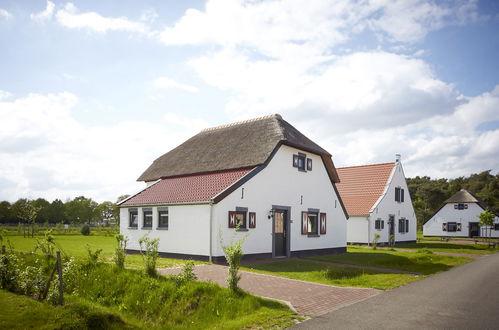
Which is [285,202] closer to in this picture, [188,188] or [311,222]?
[311,222]

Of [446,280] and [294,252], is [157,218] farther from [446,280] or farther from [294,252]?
[446,280]

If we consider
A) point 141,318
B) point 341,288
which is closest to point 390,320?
point 341,288

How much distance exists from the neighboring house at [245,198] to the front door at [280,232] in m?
0.05

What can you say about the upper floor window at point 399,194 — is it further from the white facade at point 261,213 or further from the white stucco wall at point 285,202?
the white facade at point 261,213

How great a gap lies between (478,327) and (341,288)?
4.26 m

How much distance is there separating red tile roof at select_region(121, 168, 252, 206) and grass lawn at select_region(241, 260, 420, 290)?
4014mm

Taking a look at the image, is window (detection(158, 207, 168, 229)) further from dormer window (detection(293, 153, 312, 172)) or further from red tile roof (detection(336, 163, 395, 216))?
red tile roof (detection(336, 163, 395, 216))

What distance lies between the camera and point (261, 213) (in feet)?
60.2

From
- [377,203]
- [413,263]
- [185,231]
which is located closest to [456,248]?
[377,203]

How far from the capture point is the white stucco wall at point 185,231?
664 inches

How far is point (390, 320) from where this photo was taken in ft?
25.3

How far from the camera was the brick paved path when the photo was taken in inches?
351

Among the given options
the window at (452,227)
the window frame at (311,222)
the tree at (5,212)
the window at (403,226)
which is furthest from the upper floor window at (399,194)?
the tree at (5,212)

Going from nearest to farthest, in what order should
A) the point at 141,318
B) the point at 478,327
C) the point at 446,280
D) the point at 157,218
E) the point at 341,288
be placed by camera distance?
the point at 478,327
the point at 141,318
the point at 341,288
the point at 446,280
the point at 157,218
